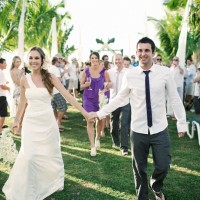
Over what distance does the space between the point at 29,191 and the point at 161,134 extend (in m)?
1.97

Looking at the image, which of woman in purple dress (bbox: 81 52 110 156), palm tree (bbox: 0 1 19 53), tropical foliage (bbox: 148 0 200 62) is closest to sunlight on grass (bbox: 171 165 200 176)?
woman in purple dress (bbox: 81 52 110 156)

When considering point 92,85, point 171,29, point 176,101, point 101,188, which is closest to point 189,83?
point 92,85

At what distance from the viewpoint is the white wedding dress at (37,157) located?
14.9ft

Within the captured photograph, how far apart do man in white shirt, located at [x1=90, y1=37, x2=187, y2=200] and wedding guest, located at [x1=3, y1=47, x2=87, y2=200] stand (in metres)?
1.16

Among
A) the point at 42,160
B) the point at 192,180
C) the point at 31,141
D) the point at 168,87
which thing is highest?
the point at 168,87

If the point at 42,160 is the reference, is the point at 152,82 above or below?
above

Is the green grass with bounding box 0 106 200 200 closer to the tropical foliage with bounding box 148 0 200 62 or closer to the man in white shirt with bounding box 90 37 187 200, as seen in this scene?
the man in white shirt with bounding box 90 37 187 200

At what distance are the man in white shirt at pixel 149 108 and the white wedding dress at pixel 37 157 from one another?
1.24 m

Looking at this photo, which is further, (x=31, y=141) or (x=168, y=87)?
(x=31, y=141)

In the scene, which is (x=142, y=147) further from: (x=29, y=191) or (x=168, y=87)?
(x=29, y=191)

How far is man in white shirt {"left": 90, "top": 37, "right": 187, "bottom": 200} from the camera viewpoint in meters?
4.15

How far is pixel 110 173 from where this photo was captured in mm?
6039

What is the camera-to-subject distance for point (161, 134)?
425 cm

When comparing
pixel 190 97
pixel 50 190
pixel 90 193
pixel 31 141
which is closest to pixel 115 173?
pixel 90 193
